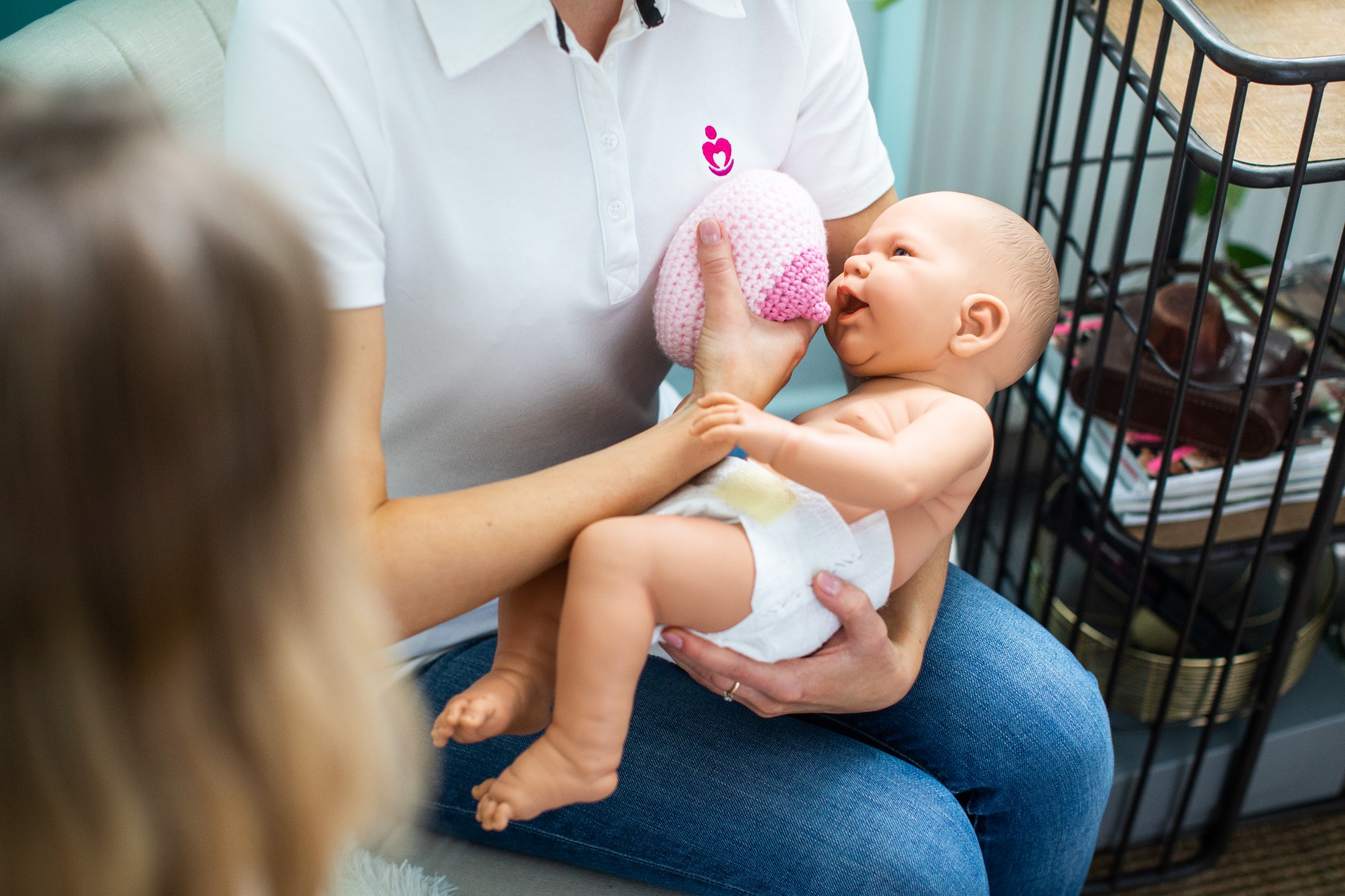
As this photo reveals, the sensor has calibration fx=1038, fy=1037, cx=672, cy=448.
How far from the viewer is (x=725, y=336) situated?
802mm

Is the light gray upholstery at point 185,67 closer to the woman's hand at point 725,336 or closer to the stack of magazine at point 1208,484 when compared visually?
the woman's hand at point 725,336

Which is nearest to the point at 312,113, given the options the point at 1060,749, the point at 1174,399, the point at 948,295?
the point at 948,295

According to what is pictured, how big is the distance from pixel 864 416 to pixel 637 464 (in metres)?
0.19

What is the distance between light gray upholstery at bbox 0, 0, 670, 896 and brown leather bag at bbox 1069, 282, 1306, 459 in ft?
2.45

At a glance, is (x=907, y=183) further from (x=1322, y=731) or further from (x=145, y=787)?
(x=145, y=787)

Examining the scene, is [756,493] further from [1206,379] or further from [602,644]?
[1206,379]

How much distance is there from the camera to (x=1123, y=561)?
4.51 ft

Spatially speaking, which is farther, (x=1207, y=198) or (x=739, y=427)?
(x=1207, y=198)

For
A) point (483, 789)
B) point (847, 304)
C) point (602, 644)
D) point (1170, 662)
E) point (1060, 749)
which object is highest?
point (847, 304)

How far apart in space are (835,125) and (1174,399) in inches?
19.5

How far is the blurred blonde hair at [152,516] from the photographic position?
36 cm

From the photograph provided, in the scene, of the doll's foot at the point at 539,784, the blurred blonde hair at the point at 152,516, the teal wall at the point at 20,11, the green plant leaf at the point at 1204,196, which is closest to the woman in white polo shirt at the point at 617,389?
the doll's foot at the point at 539,784

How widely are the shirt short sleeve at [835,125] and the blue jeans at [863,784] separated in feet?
1.28

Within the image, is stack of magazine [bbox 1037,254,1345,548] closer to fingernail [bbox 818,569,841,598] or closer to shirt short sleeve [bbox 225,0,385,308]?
fingernail [bbox 818,569,841,598]
